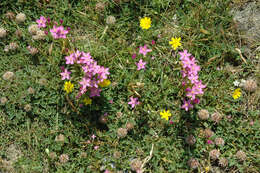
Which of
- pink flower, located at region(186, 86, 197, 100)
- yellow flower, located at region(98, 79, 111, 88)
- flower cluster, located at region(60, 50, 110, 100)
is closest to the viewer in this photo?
flower cluster, located at region(60, 50, 110, 100)

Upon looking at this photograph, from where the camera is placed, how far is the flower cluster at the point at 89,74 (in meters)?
3.48

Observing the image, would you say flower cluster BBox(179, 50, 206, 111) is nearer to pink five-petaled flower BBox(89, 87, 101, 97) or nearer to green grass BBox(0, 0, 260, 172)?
green grass BBox(0, 0, 260, 172)

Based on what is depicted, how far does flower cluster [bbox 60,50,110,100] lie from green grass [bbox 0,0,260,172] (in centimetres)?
26

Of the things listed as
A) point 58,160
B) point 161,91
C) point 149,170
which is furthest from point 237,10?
point 58,160

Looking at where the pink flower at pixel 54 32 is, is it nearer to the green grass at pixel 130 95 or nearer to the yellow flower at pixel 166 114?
the green grass at pixel 130 95

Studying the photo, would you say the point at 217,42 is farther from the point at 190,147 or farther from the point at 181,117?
the point at 190,147

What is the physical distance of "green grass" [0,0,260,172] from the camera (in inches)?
152

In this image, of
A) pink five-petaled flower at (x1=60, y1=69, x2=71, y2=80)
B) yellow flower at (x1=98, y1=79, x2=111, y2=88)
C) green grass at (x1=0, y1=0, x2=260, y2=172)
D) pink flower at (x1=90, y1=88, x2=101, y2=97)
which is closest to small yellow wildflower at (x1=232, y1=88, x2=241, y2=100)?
green grass at (x1=0, y1=0, x2=260, y2=172)

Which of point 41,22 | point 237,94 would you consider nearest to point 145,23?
point 41,22

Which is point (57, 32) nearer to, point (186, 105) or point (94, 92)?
point (94, 92)

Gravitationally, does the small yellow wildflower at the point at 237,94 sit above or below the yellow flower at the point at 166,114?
above

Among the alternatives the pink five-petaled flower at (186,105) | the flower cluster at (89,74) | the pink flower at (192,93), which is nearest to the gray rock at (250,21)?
the pink flower at (192,93)

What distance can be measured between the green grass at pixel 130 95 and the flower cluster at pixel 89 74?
0.86 feet

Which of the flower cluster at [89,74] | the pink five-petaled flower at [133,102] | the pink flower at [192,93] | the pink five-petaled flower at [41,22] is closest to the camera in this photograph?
the flower cluster at [89,74]
